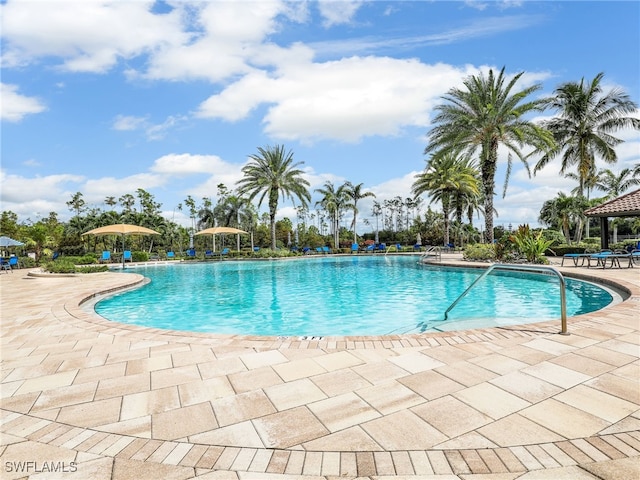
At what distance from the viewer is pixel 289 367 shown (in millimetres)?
3695

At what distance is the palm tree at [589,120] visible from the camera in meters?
22.8

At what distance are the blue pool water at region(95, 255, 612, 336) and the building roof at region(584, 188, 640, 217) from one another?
6.14 meters

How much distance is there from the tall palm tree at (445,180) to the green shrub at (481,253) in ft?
33.3

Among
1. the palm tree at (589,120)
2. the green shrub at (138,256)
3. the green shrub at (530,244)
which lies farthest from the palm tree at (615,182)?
the green shrub at (138,256)

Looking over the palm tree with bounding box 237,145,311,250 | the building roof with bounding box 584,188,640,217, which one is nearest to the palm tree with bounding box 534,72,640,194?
the building roof with bounding box 584,188,640,217

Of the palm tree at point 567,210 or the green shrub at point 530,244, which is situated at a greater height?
the palm tree at point 567,210

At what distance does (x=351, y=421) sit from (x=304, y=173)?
93.6 ft

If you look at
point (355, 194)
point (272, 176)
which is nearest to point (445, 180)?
point (355, 194)

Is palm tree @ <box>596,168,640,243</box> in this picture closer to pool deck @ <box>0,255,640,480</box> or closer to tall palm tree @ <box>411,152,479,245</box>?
tall palm tree @ <box>411,152,479,245</box>

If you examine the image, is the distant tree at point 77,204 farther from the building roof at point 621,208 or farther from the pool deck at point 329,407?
the building roof at point 621,208

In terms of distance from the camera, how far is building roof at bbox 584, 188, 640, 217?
15.6 metres

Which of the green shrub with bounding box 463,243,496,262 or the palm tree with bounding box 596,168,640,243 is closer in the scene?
the green shrub with bounding box 463,243,496,262

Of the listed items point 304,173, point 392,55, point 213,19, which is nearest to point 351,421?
point 213,19

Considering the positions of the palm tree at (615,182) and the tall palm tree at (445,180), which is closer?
the tall palm tree at (445,180)
